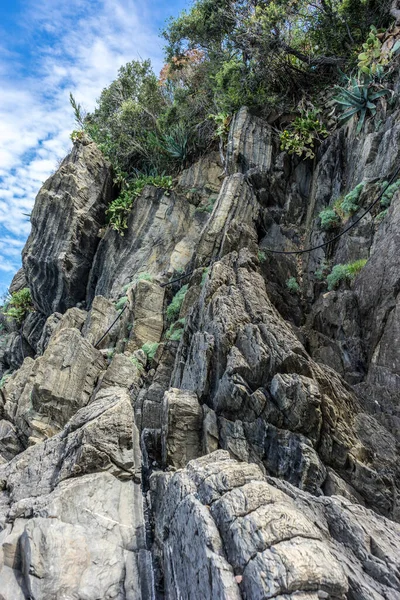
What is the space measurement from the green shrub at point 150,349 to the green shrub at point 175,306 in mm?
1166

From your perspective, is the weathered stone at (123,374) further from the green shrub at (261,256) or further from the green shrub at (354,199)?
the green shrub at (354,199)

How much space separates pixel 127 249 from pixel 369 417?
1444 centimetres

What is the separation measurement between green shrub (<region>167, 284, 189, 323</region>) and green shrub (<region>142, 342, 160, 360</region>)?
1166 millimetres

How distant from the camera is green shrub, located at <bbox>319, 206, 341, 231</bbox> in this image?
11.6 metres

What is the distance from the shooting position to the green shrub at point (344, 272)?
9.62 m

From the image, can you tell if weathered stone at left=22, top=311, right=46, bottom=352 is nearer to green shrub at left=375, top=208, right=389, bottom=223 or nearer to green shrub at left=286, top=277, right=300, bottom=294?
green shrub at left=286, top=277, right=300, bottom=294

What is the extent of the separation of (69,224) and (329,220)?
1371 centimetres

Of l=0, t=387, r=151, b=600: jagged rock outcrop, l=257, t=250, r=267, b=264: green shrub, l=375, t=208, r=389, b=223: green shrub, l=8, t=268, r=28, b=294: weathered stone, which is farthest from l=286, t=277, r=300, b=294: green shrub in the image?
l=8, t=268, r=28, b=294: weathered stone

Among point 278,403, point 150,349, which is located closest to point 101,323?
point 150,349

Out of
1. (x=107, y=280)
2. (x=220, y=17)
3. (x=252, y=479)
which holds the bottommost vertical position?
(x=252, y=479)

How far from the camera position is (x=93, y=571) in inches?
181

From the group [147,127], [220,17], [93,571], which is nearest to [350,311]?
[93,571]

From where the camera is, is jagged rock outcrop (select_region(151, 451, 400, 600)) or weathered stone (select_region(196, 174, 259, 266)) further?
weathered stone (select_region(196, 174, 259, 266))

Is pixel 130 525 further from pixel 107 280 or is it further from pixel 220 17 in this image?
pixel 220 17
